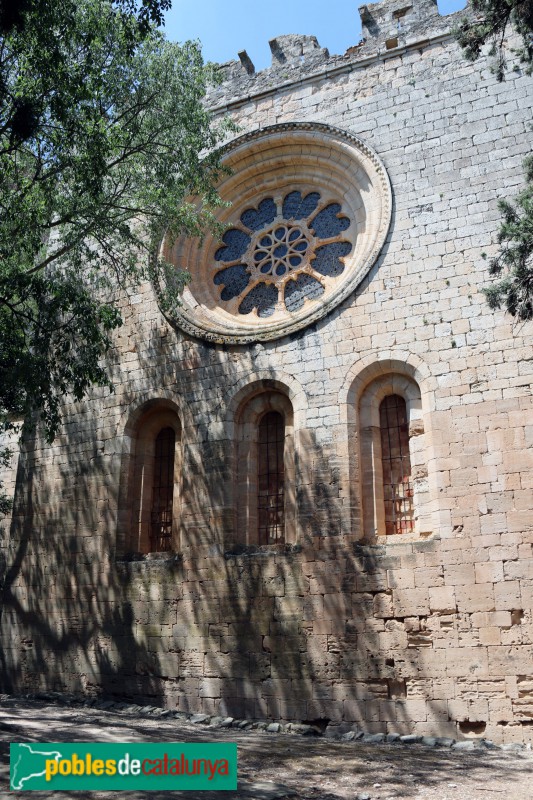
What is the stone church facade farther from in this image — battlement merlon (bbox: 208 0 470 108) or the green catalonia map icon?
the green catalonia map icon

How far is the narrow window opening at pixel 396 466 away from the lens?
10547 mm

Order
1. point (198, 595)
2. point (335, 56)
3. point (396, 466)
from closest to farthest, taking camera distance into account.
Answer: point (396, 466) → point (198, 595) → point (335, 56)

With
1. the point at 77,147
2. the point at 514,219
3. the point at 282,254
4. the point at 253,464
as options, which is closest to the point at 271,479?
the point at 253,464

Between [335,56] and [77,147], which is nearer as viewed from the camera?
[77,147]

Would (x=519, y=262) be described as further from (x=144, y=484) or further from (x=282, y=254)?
(x=144, y=484)

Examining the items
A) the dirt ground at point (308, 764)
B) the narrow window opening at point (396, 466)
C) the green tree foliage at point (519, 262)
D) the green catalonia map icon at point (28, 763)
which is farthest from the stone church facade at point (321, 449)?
Answer: the green catalonia map icon at point (28, 763)

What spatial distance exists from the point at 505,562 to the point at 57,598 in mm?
7064

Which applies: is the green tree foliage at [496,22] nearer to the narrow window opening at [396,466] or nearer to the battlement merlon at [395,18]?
the battlement merlon at [395,18]

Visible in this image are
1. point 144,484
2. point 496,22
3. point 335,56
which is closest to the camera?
point 496,22

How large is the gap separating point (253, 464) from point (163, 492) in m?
1.79

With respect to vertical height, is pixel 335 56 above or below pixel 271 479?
above

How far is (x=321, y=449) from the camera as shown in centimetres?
1087

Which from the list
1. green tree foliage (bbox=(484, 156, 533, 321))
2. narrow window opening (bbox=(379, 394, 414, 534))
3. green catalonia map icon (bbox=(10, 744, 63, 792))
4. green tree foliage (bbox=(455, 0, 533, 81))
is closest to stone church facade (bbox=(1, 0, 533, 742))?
narrow window opening (bbox=(379, 394, 414, 534))

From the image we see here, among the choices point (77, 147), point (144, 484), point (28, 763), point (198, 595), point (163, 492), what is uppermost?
point (77, 147)
